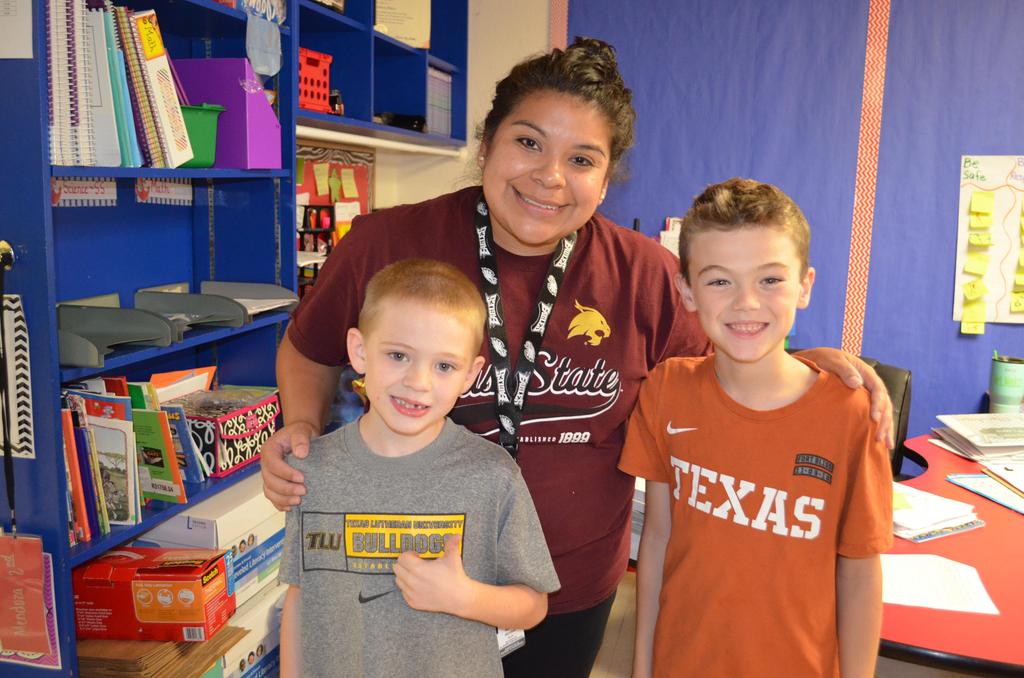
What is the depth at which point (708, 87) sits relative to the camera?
387 cm

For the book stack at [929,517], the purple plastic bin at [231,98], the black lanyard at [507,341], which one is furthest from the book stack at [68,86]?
the book stack at [929,517]

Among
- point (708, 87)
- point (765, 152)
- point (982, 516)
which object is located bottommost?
point (982, 516)

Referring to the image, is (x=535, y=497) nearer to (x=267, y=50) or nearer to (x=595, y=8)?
(x=267, y=50)

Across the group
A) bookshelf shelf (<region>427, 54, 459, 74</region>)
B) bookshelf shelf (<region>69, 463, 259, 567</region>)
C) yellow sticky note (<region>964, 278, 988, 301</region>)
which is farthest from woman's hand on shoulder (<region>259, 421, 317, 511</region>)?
yellow sticky note (<region>964, 278, 988, 301</region>)

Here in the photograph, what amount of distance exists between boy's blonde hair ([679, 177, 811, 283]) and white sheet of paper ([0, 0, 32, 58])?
1394mm

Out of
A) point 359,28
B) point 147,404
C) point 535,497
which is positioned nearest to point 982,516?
point 535,497

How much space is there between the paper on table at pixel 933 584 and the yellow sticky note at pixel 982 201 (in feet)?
7.46

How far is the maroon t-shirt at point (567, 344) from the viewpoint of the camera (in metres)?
1.49

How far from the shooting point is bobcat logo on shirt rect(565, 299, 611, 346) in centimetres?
150

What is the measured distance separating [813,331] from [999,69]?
1.36m

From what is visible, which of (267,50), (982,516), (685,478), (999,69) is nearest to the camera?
(685,478)

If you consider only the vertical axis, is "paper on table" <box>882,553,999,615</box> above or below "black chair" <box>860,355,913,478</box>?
below

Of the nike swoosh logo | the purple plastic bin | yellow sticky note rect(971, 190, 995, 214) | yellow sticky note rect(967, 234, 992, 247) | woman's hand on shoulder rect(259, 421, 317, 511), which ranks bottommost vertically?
the nike swoosh logo

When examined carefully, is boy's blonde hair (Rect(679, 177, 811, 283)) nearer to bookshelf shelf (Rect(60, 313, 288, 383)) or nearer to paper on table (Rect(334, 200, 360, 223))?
bookshelf shelf (Rect(60, 313, 288, 383))
